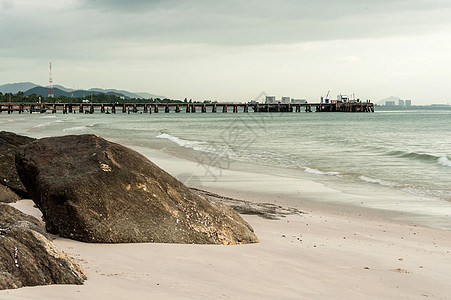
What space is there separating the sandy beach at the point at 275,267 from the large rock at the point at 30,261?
0.38 feet

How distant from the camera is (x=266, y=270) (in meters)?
5.21

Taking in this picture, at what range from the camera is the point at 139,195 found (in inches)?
237

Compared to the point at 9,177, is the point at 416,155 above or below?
below

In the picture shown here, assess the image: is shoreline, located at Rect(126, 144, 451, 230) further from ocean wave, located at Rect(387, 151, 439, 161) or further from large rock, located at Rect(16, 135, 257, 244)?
ocean wave, located at Rect(387, 151, 439, 161)

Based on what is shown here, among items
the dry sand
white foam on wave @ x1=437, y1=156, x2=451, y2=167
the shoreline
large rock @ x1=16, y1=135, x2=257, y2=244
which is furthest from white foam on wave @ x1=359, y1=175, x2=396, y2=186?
large rock @ x1=16, y1=135, x2=257, y2=244

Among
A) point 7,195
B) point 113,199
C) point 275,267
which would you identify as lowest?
point 275,267

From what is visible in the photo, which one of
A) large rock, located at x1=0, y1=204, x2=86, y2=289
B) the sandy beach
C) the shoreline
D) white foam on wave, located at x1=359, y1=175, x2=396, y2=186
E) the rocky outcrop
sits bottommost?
white foam on wave, located at x1=359, y1=175, x2=396, y2=186

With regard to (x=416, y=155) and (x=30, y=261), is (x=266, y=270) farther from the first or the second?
(x=416, y=155)

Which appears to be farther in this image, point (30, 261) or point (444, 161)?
point (444, 161)

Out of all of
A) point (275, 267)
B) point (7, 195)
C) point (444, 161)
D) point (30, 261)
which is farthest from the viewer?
point (444, 161)

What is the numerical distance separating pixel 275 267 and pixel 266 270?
0.17 metres

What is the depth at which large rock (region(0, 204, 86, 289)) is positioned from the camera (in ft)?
12.5

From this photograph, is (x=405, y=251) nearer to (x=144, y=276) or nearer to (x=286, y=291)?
(x=286, y=291)

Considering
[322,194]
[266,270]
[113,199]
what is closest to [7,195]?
[113,199]
